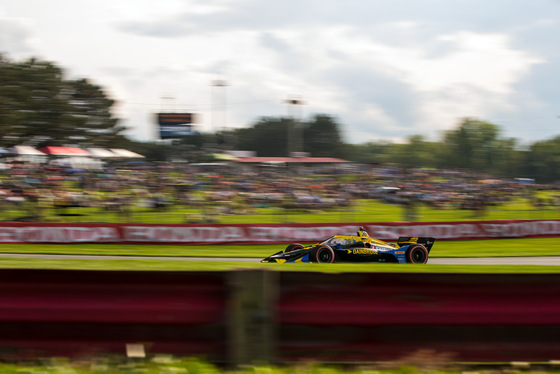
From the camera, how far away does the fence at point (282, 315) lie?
137 inches

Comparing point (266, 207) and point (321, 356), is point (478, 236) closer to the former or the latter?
point (266, 207)

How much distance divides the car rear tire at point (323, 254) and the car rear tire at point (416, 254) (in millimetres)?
1870

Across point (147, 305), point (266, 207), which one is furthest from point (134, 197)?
point (147, 305)

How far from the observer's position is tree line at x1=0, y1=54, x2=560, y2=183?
140 feet

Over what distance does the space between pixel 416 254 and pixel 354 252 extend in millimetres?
1512

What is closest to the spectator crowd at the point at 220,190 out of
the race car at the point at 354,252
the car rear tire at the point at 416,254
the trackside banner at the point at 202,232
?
the trackside banner at the point at 202,232

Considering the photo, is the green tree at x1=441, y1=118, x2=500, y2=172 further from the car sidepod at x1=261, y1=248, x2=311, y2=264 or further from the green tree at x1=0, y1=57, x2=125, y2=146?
the car sidepod at x1=261, y1=248, x2=311, y2=264

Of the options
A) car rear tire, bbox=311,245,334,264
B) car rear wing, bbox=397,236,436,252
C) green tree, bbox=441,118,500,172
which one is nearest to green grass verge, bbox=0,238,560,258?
car rear wing, bbox=397,236,436,252

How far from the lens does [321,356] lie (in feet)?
11.7

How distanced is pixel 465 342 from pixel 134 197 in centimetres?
1951

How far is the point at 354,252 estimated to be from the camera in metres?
13.2

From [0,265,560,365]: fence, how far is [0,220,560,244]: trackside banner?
1539 cm

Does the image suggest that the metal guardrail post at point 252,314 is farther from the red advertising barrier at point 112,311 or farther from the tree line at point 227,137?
the tree line at point 227,137

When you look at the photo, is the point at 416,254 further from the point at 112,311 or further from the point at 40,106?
the point at 40,106
